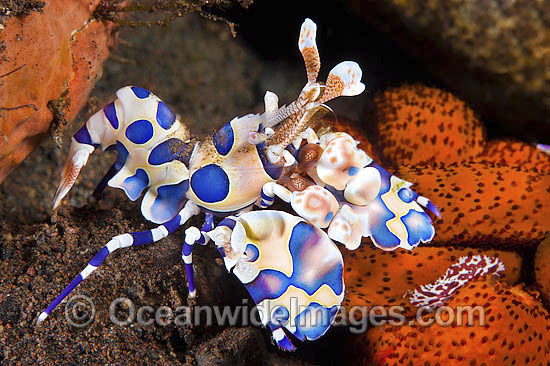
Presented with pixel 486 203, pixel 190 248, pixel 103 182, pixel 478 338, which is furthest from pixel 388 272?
pixel 103 182

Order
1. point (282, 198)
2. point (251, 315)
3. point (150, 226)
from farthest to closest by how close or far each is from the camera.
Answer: point (251, 315) < point (150, 226) < point (282, 198)

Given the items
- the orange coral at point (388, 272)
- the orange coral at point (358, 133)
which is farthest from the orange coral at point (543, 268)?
the orange coral at point (358, 133)

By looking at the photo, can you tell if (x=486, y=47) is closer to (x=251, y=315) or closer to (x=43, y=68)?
(x=251, y=315)

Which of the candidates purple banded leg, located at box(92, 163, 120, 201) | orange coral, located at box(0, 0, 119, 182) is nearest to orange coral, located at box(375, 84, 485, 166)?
purple banded leg, located at box(92, 163, 120, 201)

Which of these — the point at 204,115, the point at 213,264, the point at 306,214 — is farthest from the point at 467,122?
the point at 204,115

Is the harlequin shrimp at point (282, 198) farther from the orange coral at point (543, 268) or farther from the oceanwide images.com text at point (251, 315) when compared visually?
the orange coral at point (543, 268)

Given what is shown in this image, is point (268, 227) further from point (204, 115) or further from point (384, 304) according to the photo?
point (204, 115)
